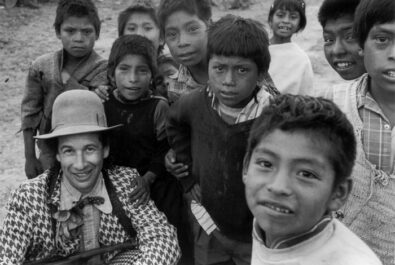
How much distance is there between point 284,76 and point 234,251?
4.81ft

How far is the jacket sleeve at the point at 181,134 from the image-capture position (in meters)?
2.46

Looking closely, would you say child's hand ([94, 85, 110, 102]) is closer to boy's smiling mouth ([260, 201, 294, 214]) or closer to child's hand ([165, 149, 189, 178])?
child's hand ([165, 149, 189, 178])

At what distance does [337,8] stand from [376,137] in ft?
2.60

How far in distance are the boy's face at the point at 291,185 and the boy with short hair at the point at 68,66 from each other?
1811mm

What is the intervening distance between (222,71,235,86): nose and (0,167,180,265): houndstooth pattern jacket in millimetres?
763

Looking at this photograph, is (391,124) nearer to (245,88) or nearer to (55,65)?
(245,88)

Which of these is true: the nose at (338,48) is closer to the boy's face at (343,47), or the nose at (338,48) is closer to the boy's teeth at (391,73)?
the boy's face at (343,47)

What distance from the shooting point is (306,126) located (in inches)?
57.6

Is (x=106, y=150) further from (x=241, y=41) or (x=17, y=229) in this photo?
(x=241, y=41)

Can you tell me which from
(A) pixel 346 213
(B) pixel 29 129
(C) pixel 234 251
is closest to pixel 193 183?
(C) pixel 234 251

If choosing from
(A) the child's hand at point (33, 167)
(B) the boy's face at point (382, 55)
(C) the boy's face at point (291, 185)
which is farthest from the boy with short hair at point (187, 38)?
(C) the boy's face at point (291, 185)

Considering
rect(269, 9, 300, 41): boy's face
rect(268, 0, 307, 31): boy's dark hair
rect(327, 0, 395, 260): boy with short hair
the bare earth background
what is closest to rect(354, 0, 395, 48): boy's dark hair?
rect(327, 0, 395, 260): boy with short hair

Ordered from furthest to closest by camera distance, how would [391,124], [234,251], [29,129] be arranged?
1. [29,129]
2. [234,251]
3. [391,124]

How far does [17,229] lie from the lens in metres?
2.36
